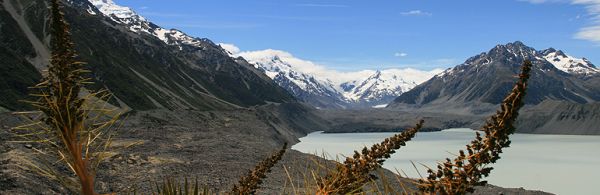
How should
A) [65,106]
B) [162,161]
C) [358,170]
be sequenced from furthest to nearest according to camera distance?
[162,161], [358,170], [65,106]

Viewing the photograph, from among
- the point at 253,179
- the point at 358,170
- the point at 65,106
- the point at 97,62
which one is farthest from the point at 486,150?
the point at 97,62

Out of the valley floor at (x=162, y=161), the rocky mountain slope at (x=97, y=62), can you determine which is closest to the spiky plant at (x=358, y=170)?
the valley floor at (x=162, y=161)

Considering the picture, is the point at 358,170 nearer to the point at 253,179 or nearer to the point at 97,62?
the point at 253,179

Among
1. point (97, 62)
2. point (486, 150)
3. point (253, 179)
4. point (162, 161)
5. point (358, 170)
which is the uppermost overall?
point (97, 62)

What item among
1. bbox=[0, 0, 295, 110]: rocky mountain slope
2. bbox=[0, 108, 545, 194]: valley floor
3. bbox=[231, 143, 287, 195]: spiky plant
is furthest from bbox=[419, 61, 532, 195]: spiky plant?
bbox=[0, 0, 295, 110]: rocky mountain slope

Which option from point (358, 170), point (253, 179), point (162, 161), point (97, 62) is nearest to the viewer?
point (358, 170)

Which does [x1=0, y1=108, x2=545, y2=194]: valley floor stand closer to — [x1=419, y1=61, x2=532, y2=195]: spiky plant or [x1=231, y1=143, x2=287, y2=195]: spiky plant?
[x1=231, y1=143, x2=287, y2=195]: spiky plant

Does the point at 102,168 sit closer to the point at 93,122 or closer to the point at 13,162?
the point at 13,162
